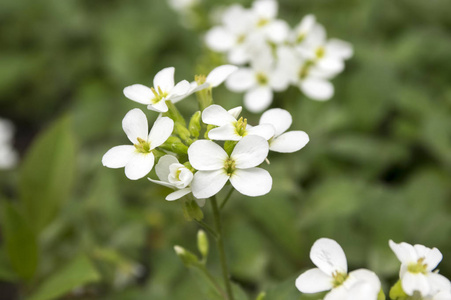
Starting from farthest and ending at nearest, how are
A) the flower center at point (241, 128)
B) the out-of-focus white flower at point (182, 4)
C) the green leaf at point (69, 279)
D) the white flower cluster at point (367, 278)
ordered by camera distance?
the out-of-focus white flower at point (182, 4)
the green leaf at point (69, 279)
the flower center at point (241, 128)
the white flower cluster at point (367, 278)

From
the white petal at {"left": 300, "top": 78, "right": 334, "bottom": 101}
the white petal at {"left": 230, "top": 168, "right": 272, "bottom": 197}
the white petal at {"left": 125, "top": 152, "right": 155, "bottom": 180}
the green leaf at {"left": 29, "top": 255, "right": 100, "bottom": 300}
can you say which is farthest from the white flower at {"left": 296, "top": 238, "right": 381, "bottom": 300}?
the white petal at {"left": 300, "top": 78, "right": 334, "bottom": 101}

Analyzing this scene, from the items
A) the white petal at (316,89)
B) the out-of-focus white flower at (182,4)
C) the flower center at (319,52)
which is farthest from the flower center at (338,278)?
the out-of-focus white flower at (182,4)

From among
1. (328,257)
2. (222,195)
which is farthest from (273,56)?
(328,257)

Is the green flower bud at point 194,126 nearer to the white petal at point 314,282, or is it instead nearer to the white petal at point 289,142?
the white petal at point 289,142

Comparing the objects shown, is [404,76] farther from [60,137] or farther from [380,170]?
[60,137]

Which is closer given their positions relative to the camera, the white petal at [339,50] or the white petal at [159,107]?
the white petal at [159,107]

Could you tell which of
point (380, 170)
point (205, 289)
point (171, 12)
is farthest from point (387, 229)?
point (171, 12)
